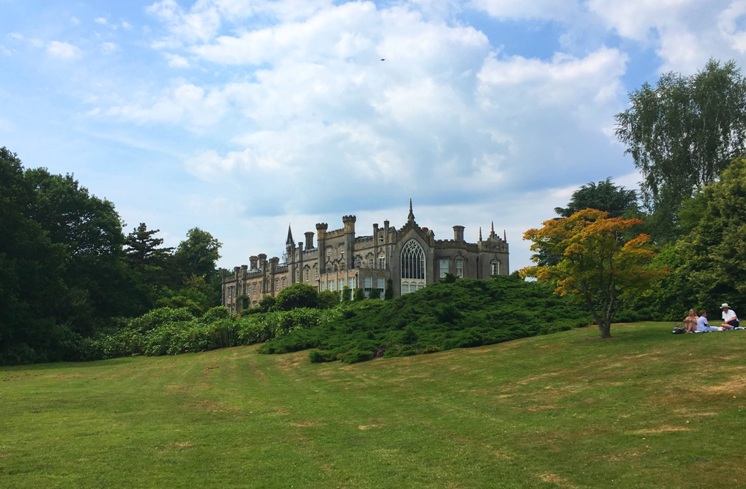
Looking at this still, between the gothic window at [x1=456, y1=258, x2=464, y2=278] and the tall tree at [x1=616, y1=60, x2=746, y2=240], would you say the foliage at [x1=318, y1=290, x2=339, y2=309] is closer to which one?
the gothic window at [x1=456, y1=258, x2=464, y2=278]

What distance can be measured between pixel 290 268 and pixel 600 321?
61.5 m

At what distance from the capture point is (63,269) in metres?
38.9

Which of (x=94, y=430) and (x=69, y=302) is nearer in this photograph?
(x=94, y=430)

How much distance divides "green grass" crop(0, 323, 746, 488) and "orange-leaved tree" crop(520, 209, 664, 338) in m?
1.80

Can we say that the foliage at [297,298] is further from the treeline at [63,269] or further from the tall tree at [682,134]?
the tall tree at [682,134]

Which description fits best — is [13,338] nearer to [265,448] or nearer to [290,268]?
[265,448]

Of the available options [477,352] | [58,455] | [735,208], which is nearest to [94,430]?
[58,455]

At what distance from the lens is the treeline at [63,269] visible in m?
34.9

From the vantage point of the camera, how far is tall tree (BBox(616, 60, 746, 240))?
3962cm

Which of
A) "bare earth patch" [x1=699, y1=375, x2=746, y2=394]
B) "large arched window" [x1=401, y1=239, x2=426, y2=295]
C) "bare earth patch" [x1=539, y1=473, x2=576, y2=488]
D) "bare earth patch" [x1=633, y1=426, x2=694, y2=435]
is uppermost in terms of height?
"large arched window" [x1=401, y1=239, x2=426, y2=295]

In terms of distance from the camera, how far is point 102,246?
50.0 meters

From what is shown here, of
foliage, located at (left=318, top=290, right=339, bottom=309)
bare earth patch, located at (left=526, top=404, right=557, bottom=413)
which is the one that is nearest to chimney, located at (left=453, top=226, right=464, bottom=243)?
foliage, located at (left=318, top=290, right=339, bottom=309)

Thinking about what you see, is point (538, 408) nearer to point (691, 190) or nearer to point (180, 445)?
point (180, 445)

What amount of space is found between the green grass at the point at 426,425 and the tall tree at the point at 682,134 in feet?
68.3
